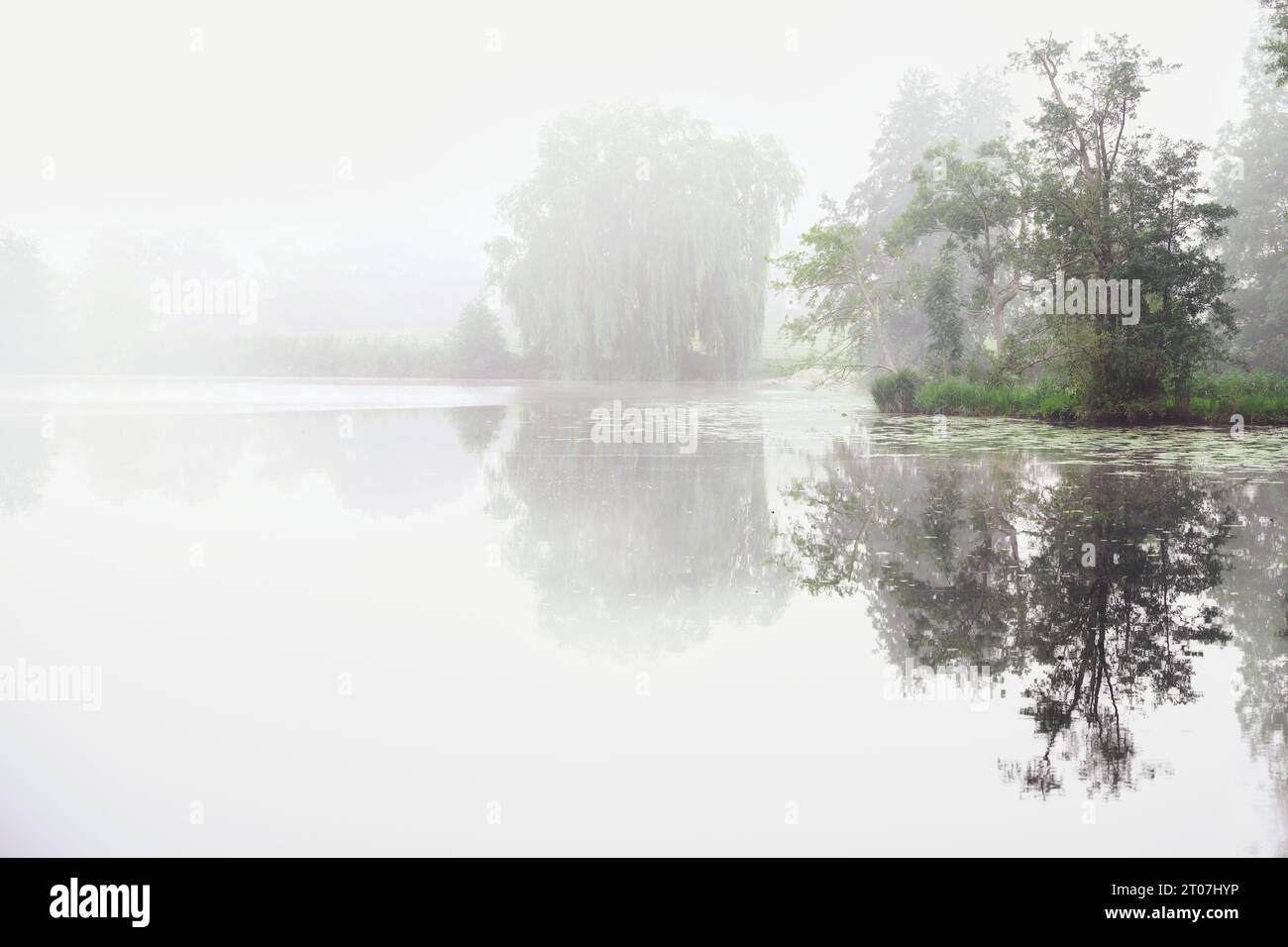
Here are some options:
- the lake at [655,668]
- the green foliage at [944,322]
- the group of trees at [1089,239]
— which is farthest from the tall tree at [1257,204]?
the lake at [655,668]

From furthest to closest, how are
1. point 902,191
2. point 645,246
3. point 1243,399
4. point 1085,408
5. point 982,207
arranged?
point 902,191, point 645,246, point 982,207, point 1085,408, point 1243,399

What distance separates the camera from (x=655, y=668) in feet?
14.8

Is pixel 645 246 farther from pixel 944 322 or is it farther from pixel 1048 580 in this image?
pixel 1048 580

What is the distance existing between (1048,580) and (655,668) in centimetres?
265

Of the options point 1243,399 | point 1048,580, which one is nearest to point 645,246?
point 1243,399

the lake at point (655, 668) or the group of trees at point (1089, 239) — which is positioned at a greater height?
the group of trees at point (1089, 239)

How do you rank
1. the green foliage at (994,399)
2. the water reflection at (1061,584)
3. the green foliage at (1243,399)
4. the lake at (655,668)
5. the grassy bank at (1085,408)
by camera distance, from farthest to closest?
1. the green foliage at (994,399)
2. the grassy bank at (1085,408)
3. the green foliage at (1243,399)
4. the water reflection at (1061,584)
5. the lake at (655,668)

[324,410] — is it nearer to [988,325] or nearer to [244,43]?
[988,325]

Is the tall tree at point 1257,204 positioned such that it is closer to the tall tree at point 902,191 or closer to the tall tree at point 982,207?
the tall tree at point 902,191

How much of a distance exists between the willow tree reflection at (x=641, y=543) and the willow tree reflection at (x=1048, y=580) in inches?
18.3

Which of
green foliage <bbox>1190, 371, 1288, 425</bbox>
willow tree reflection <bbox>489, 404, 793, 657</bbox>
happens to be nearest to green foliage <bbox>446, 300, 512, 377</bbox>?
green foliage <bbox>1190, 371, 1288, 425</bbox>

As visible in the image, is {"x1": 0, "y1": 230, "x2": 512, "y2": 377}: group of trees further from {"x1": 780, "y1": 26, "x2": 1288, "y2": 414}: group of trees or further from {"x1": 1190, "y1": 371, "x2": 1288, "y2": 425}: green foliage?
{"x1": 1190, "y1": 371, "x2": 1288, "y2": 425}: green foliage

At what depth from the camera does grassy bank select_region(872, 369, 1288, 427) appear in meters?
17.5

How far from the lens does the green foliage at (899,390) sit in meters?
24.0
